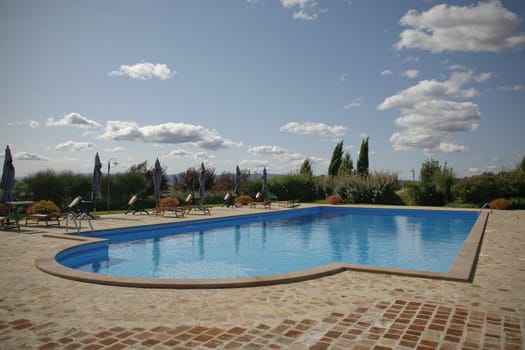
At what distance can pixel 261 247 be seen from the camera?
9.60m

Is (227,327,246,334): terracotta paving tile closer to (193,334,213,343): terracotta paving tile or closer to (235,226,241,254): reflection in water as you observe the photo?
(193,334,213,343): terracotta paving tile

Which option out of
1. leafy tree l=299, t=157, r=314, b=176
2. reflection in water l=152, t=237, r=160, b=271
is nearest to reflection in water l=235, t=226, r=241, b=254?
reflection in water l=152, t=237, r=160, b=271

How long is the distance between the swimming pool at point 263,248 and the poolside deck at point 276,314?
0.78m

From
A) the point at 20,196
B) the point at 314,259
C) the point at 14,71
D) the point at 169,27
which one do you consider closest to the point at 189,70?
the point at 169,27

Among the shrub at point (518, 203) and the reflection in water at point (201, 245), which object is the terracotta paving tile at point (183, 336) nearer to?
the reflection in water at point (201, 245)

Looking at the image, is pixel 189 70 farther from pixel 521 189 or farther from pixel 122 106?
pixel 521 189

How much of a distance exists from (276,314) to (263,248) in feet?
19.8

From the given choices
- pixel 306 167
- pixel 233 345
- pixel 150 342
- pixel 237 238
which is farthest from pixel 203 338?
pixel 306 167

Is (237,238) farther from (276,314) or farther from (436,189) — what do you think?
(436,189)

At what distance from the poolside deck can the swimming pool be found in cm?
78

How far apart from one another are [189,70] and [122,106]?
321 cm

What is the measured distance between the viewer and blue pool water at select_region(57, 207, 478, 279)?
724 cm

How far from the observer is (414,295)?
4.12 metres

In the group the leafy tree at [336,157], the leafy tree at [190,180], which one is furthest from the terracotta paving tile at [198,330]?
the leafy tree at [336,157]
